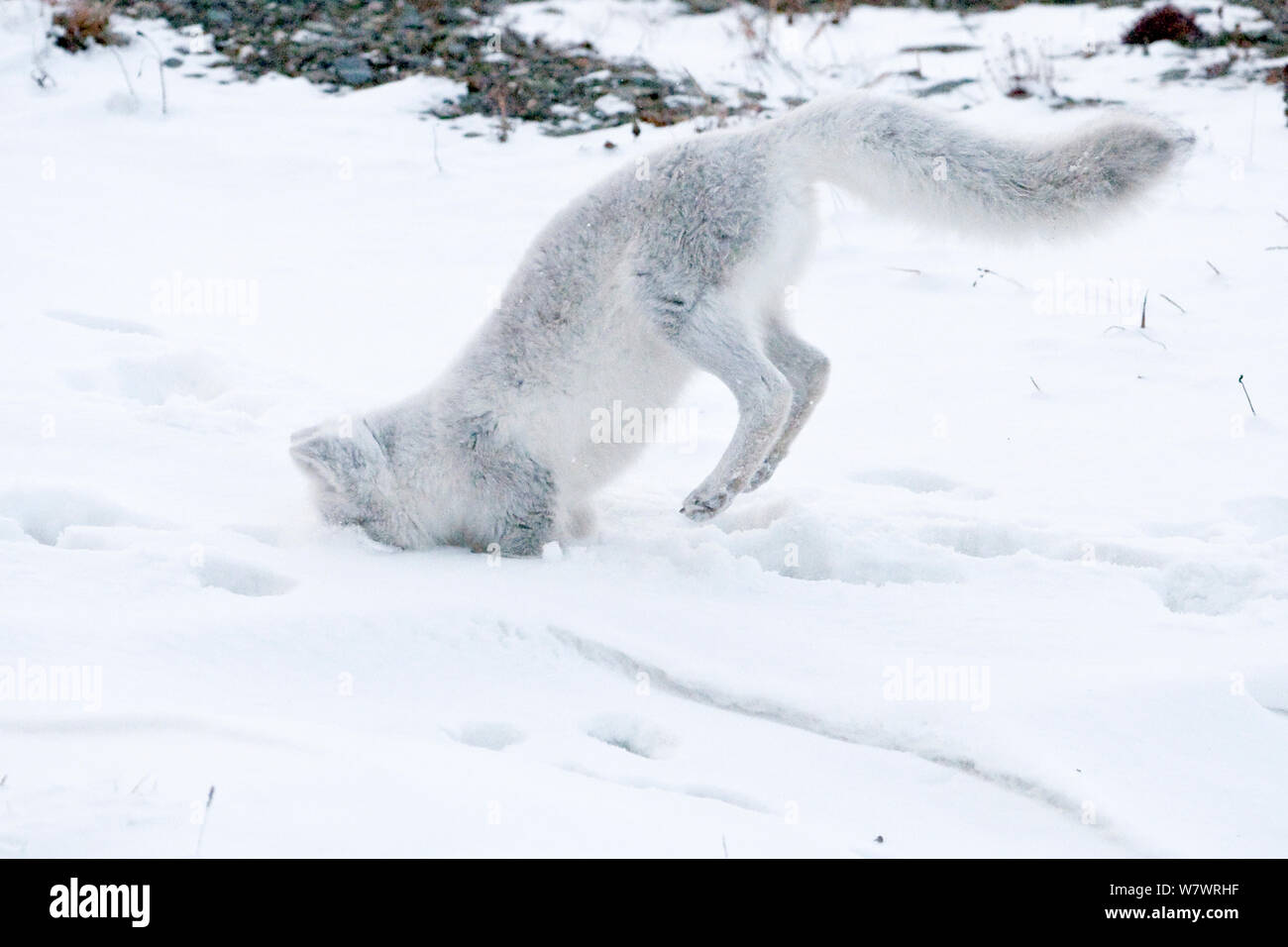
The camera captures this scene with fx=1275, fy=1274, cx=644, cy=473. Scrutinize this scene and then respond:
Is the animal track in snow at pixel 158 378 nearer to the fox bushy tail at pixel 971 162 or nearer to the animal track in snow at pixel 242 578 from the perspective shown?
the animal track in snow at pixel 242 578

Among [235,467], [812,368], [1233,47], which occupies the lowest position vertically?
[235,467]

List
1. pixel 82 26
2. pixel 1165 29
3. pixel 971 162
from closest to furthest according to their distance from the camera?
1. pixel 971 162
2. pixel 1165 29
3. pixel 82 26

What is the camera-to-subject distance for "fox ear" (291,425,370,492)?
433cm

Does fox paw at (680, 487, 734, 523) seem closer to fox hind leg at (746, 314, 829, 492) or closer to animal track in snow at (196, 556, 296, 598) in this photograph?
fox hind leg at (746, 314, 829, 492)

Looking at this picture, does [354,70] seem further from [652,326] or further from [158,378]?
[652,326]

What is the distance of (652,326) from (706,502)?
61 centimetres

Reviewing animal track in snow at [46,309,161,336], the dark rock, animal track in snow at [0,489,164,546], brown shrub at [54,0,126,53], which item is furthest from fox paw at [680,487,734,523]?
brown shrub at [54,0,126,53]

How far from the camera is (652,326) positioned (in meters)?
4.16

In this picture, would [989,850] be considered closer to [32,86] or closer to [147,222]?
[147,222]

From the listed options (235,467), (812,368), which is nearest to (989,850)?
(812,368)

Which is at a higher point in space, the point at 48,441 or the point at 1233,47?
the point at 1233,47

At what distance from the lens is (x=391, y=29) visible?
428 inches

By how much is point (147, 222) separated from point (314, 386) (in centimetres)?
292

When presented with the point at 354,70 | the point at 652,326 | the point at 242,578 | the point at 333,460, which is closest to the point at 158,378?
the point at 333,460
